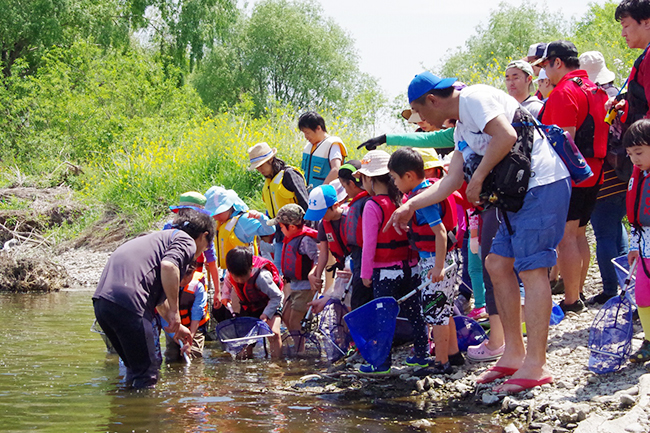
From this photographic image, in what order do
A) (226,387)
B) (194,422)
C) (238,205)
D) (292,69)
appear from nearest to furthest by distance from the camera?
(194,422)
(226,387)
(238,205)
(292,69)

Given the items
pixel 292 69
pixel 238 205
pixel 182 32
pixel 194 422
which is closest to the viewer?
pixel 194 422

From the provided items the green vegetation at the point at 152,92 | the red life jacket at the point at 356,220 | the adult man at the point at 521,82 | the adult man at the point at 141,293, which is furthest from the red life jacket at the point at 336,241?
the green vegetation at the point at 152,92

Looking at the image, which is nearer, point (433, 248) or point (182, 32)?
point (433, 248)

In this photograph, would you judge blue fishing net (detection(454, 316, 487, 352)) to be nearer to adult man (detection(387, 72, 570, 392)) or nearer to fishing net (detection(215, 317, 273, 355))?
adult man (detection(387, 72, 570, 392))

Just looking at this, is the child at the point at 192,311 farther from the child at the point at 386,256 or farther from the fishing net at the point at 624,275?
the fishing net at the point at 624,275

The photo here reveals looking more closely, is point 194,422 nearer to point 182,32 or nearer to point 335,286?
point 335,286

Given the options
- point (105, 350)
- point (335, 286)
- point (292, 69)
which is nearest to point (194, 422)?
point (335, 286)

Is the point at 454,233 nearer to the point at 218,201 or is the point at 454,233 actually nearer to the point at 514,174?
the point at 514,174

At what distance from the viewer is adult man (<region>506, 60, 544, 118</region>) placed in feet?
18.2

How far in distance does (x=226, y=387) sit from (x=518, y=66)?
11.3ft

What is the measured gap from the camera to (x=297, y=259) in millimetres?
6305

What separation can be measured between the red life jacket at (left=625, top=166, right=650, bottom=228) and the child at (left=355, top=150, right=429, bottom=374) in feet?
5.01

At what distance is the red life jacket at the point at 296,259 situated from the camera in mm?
6309

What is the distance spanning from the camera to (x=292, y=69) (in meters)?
44.4
